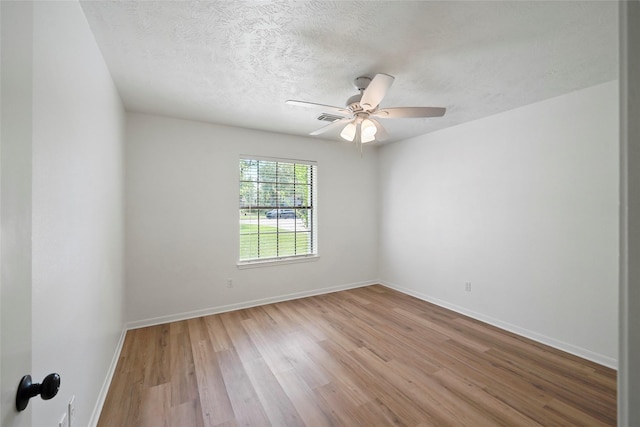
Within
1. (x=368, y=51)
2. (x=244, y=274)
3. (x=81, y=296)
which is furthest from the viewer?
(x=244, y=274)

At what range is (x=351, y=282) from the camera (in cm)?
479

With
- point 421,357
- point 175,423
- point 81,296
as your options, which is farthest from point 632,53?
point 421,357

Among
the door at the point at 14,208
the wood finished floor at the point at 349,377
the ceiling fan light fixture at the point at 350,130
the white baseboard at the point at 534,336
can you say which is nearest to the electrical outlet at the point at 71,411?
the wood finished floor at the point at 349,377

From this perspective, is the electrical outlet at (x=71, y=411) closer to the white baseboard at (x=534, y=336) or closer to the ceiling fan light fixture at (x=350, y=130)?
the ceiling fan light fixture at (x=350, y=130)

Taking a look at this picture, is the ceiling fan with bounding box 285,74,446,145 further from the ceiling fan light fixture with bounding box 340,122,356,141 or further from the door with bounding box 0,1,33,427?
the door with bounding box 0,1,33,427

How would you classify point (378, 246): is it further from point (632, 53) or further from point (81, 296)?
point (632, 53)

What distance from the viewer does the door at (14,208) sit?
625 millimetres

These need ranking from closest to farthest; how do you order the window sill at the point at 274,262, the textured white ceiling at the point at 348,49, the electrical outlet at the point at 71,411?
the electrical outlet at the point at 71,411, the textured white ceiling at the point at 348,49, the window sill at the point at 274,262

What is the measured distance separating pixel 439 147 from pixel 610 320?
8.49 ft

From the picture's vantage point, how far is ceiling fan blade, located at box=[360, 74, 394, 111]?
6.08 ft

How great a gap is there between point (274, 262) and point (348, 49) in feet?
9.79

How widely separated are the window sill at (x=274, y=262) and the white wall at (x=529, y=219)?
1686 millimetres

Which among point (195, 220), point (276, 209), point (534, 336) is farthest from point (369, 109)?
point (534, 336)

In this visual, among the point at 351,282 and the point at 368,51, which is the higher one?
the point at 368,51
